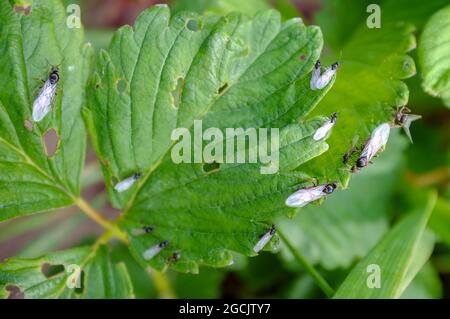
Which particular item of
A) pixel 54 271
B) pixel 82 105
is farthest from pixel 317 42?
pixel 54 271

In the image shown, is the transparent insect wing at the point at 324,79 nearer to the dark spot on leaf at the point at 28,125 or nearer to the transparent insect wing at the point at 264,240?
the transparent insect wing at the point at 264,240

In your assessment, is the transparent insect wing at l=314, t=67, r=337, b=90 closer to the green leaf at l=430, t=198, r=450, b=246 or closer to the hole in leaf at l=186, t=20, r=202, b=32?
the hole in leaf at l=186, t=20, r=202, b=32

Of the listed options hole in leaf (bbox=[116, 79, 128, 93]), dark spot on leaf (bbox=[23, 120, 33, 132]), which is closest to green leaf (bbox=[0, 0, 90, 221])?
dark spot on leaf (bbox=[23, 120, 33, 132])

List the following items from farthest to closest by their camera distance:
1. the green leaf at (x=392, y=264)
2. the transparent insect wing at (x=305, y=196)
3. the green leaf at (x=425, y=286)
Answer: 1. the green leaf at (x=425, y=286)
2. the green leaf at (x=392, y=264)
3. the transparent insect wing at (x=305, y=196)

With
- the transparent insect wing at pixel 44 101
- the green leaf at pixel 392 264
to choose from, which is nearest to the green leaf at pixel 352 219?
the green leaf at pixel 392 264

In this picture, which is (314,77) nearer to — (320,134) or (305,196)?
(320,134)

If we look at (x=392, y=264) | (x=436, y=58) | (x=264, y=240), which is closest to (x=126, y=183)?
(x=264, y=240)
